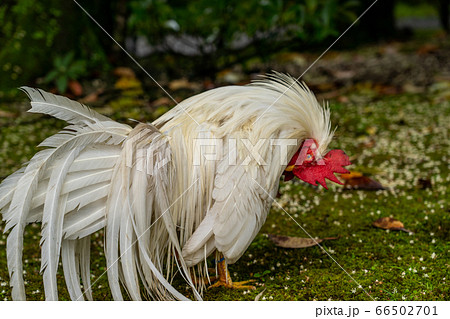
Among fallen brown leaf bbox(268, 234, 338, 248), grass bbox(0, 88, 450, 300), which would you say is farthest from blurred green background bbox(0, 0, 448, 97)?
fallen brown leaf bbox(268, 234, 338, 248)

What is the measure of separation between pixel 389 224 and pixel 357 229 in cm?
18

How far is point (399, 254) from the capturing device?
8.68 feet

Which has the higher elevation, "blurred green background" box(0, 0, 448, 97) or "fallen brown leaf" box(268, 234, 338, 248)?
"blurred green background" box(0, 0, 448, 97)

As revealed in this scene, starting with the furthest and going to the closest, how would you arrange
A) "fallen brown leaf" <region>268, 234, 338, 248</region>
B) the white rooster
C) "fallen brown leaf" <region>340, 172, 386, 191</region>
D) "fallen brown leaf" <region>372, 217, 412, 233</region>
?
"fallen brown leaf" <region>340, 172, 386, 191</region>
"fallen brown leaf" <region>372, 217, 412, 233</region>
"fallen brown leaf" <region>268, 234, 338, 248</region>
the white rooster

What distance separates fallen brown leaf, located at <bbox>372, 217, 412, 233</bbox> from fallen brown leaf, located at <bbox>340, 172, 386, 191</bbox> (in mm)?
570

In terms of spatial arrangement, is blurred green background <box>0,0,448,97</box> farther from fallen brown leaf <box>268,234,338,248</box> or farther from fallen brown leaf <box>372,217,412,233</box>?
fallen brown leaf <box>268,234,338,248</box>

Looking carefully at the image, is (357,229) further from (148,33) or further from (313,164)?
(148,33)

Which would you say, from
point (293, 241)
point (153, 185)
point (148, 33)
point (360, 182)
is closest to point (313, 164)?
point (293, 241)

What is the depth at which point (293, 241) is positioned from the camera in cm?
283

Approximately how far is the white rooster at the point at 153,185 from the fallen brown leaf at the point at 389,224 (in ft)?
2.53

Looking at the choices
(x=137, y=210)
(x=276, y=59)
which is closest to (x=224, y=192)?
(x=137, y=210)

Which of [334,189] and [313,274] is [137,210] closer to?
[313,274]

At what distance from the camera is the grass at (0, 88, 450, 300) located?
2357 millimetres

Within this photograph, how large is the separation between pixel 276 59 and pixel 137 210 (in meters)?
5.69
